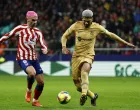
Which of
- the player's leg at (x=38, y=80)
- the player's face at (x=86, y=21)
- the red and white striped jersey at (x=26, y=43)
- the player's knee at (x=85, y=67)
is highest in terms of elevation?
the player's face at (x=86, y=21)

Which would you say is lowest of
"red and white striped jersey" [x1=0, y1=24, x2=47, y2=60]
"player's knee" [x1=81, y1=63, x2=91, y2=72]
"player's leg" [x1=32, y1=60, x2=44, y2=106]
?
"player's leg" [x1=32, y1=60, x2=44, y2=106]

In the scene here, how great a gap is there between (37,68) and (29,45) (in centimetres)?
64

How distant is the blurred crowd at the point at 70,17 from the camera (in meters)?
32.0

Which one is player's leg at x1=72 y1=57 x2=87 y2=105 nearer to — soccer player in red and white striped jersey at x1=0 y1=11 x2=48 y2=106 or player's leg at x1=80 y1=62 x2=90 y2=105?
player's leg at x1=80 y1=62 x2=90 y2=105

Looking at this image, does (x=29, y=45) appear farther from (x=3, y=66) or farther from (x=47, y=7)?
(x=47, y=7)

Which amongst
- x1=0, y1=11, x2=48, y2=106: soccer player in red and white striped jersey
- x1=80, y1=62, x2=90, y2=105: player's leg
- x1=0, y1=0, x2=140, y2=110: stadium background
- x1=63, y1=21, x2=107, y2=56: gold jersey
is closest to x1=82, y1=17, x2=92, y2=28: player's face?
x1=63, y1=21, x2=107, y2=56: gold jersey

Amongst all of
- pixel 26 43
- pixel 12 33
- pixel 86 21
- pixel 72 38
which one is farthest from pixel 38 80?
pixel 72 38

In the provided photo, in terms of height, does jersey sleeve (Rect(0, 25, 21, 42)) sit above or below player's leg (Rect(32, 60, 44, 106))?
above

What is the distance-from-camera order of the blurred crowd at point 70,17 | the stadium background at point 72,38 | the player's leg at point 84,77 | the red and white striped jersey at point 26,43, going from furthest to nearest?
the blurred crowd at point 70,17 → the stadium background at point 72,38 → the red and white striped jersey at point 26,43 → the player's leg at point 84,77

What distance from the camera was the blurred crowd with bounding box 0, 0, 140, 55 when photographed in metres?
32.0

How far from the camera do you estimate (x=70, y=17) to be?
1363 inches

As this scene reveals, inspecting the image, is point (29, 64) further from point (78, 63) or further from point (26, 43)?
point (78, 63)

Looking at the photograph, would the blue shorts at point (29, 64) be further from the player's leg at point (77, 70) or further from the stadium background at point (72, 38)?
the stadium background at point (72, 38)

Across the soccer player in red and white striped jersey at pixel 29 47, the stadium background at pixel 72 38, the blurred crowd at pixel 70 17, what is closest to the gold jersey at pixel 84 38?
the soccer player in red and white striped jersey at pixel 29 47
